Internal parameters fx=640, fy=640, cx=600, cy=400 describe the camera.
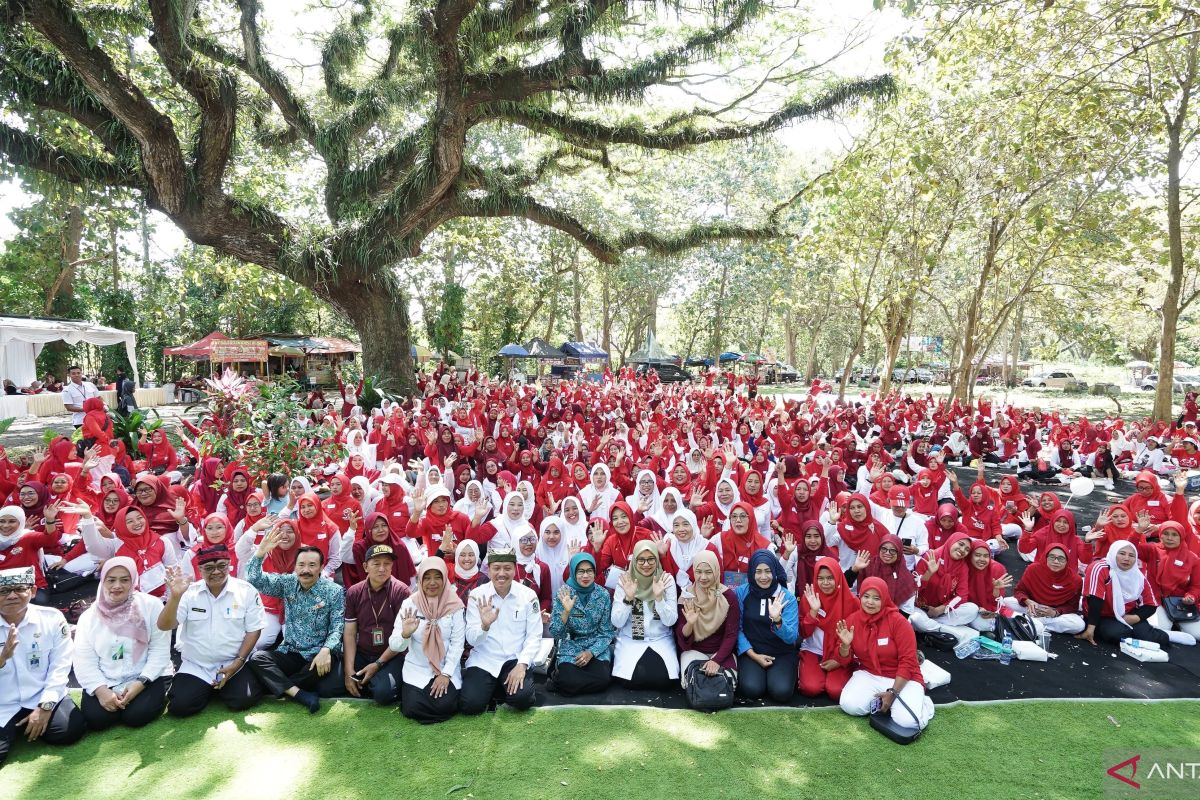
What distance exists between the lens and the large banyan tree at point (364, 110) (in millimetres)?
9109

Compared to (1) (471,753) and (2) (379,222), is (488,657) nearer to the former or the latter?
(1) (471,753)

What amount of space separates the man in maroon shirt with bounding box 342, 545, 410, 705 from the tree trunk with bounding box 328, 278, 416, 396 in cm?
1006

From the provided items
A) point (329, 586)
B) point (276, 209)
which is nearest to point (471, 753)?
point (329, 586)

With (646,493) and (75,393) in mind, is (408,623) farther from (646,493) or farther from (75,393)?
(75,393)

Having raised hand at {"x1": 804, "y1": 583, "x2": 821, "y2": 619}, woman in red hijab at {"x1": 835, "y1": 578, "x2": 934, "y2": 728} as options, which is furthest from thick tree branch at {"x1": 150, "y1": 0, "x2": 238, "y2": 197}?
woman in red hijab at {"x1": 835, "y1": 578, "x2": 934, "y2": 728}

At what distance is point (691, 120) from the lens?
12.5 m

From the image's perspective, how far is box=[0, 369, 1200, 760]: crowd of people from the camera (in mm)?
3840

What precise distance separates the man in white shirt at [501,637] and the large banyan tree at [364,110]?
7.65m

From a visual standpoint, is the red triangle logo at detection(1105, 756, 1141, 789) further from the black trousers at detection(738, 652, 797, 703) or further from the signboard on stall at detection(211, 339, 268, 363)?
the signboard on stall at detection(211, 339, 268, 363)

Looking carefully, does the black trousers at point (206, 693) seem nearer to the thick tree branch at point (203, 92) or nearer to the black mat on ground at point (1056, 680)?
the black mat on ground at point (1056, 680)

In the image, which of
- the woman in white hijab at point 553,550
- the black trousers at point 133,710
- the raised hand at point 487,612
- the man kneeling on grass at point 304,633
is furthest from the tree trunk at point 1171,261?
the black trousers at point 133,710

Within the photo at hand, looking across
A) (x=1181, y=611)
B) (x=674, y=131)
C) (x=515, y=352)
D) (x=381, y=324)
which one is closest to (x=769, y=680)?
(x=1181, y=611)

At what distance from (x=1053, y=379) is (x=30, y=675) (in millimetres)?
48593

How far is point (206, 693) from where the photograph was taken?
12.7ft
